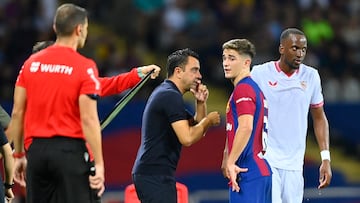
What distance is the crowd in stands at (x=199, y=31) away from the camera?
18938 millimetres

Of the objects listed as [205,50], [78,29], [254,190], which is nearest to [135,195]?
[254,190]

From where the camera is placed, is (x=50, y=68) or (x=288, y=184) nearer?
(x=50, y=68)

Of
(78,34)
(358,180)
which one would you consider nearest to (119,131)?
(358,180)

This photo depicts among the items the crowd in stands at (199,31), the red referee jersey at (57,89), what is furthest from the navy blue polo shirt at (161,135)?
the crowd in stands at (199,31)

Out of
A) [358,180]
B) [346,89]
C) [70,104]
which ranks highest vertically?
[70,104]

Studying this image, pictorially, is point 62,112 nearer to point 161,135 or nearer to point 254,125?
point 161,135

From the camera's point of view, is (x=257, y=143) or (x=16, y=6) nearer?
(x=257, y=143)

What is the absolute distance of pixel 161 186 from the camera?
10320 mm

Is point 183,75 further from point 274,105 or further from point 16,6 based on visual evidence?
point 16,6

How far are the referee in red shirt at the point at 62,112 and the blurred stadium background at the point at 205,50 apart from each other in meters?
7.67

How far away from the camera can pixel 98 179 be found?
905 cm

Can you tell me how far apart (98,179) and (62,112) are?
2.10 ft

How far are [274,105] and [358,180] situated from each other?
8125mm

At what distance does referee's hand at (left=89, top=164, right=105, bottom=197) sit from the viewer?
8.95 m
